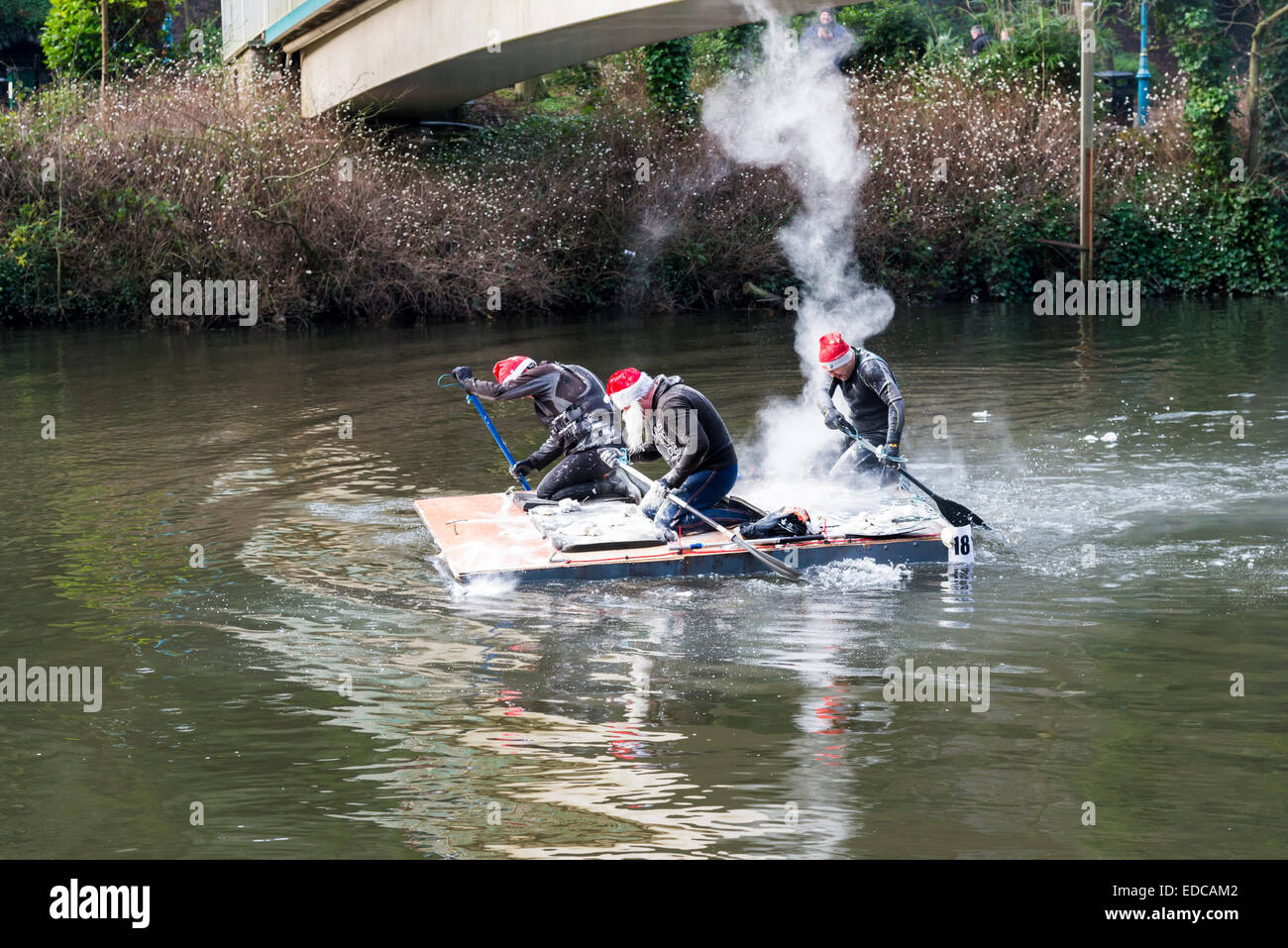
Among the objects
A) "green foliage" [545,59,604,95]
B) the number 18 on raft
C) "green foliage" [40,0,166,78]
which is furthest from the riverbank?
the number 18 on raft

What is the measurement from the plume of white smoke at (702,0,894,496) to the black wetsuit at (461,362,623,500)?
633 inches

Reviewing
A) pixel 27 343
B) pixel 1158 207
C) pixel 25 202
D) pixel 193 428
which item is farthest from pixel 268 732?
pixel 1158 207

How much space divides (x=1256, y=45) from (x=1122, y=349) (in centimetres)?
1115

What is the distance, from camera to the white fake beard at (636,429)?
39.6 feet

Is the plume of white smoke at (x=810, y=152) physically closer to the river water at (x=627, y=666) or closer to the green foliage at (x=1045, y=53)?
the green foliage at (x=1045, y=53)

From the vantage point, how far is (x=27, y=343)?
26.2 m

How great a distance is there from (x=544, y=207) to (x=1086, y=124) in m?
10.9

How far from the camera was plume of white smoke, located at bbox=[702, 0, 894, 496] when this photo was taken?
32.3 meters

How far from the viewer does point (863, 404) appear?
13.4m

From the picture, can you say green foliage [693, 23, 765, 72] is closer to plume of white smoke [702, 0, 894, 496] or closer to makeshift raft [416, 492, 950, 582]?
plume of white smoke [702, 0, 894, 496]

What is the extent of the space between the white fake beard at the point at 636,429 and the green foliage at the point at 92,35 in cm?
2545

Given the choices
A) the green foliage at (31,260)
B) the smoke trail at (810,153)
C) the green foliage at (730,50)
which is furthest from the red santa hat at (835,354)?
the green foliage at (730,50)

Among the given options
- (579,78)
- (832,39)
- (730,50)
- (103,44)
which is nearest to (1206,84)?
(832,39)

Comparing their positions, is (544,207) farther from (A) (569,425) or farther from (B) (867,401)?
(A) (569,425)
